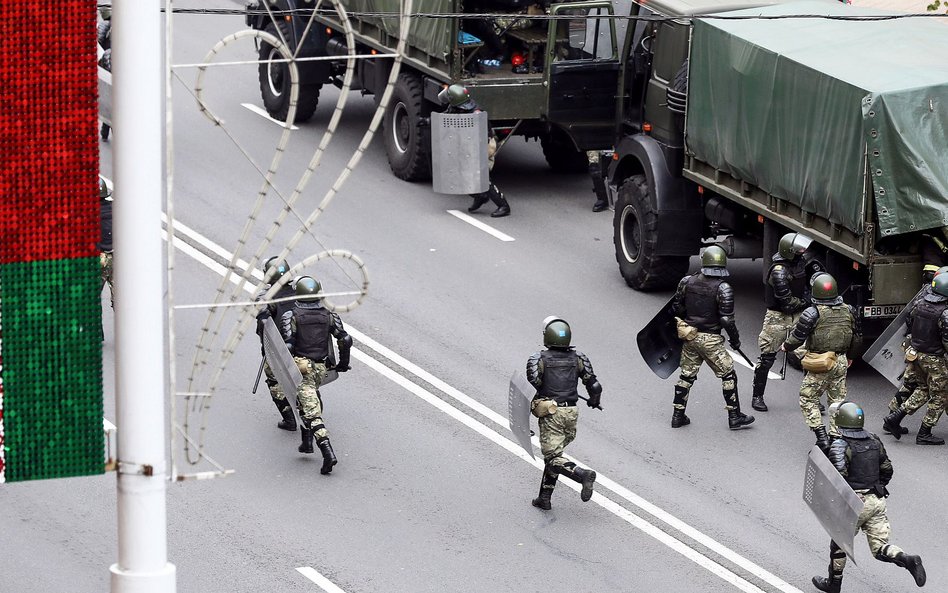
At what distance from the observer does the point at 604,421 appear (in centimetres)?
1415

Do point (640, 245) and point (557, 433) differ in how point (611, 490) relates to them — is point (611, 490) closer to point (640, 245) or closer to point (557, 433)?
point (557, 433)

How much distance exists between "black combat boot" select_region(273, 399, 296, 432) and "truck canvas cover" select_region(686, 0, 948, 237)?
514 centimetres

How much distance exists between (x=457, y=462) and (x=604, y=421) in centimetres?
157

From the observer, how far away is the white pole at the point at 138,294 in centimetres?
565

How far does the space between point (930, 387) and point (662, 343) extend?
230cm

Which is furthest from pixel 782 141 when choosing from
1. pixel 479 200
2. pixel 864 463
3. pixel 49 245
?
pixel 49 245

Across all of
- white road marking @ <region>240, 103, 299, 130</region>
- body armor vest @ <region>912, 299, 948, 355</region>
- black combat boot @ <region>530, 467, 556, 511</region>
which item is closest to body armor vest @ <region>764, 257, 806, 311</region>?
body armor vest @ <region>912, 299, 948, 355</region>

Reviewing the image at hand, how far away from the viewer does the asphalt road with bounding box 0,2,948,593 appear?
11.4 meters

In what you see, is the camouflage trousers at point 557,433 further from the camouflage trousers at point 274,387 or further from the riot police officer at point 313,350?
the camouflage trousers at point 274,387

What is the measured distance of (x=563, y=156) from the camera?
2109 cm

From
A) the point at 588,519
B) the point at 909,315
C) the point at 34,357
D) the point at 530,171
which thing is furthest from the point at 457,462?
the point at 530,171

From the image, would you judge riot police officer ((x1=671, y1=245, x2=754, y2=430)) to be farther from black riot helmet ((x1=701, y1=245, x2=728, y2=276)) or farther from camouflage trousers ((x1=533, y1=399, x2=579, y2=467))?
camouflage trousers ((x1=533, y1=399, x2=579, y2=467))

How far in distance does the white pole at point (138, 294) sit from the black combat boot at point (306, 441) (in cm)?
712

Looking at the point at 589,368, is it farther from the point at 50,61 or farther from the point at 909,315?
the point at 50,61
